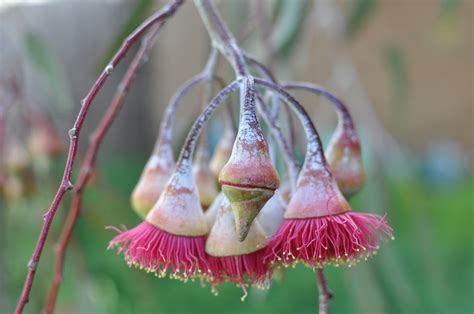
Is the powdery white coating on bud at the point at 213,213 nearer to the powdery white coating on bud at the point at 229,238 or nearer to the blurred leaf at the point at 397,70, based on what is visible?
the powdery white coating on bud at the point at 229,238

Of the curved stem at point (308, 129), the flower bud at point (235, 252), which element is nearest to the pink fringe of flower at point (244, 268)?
the flower bud at point (235, 252)

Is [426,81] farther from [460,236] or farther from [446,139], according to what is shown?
[460,236]

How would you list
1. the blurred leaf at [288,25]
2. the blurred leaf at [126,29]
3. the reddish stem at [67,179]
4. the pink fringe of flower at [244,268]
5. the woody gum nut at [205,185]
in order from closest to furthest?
the reddish stem at [67,179] → the pink fringe of flower at [244,268] → the woody gum nut at [205,185] → the blurred leaf at [126,29] → the blurred leaf at [288,25]

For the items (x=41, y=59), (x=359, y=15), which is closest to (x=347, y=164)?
(x=41, y=59)

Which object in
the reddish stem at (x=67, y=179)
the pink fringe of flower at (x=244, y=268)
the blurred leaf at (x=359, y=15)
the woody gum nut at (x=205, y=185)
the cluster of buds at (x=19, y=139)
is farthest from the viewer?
the blurred leaf at (x=359, y=15)

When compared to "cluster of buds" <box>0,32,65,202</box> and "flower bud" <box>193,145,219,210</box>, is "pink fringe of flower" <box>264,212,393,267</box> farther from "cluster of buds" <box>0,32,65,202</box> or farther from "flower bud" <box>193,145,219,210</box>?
"cluster of buds" <box>0,32,65,202</box>

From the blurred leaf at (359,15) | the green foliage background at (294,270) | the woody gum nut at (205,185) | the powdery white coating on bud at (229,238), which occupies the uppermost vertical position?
the blurred leaf at (359,15)

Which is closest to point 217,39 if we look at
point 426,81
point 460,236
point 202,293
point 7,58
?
point 7,58
